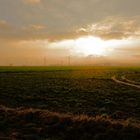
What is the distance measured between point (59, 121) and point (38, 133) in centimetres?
154

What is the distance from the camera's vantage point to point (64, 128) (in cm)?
1299

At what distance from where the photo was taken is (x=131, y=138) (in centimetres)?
1134

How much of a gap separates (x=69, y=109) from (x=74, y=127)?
7696 millimetres

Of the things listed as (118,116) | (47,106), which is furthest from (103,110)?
(47,106)

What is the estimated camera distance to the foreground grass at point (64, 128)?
38.7ft

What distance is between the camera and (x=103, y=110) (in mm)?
20047

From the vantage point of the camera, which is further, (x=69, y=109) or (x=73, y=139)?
(x=69, y=109)

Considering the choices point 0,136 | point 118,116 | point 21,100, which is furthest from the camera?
point 21,100

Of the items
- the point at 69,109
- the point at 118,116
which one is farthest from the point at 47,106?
the point at 118,116

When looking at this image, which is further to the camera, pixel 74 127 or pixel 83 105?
pixel 83 105

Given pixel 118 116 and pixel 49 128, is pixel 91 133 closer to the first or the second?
pixel 49 128

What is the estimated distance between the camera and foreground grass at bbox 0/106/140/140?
11.8 metres

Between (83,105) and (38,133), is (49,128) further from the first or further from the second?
(83,105)

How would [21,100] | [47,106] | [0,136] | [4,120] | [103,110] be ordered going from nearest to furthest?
1. [0,136]
2. [4,120]
3. [103,110]
4. [47,106]
5. [21,100]
